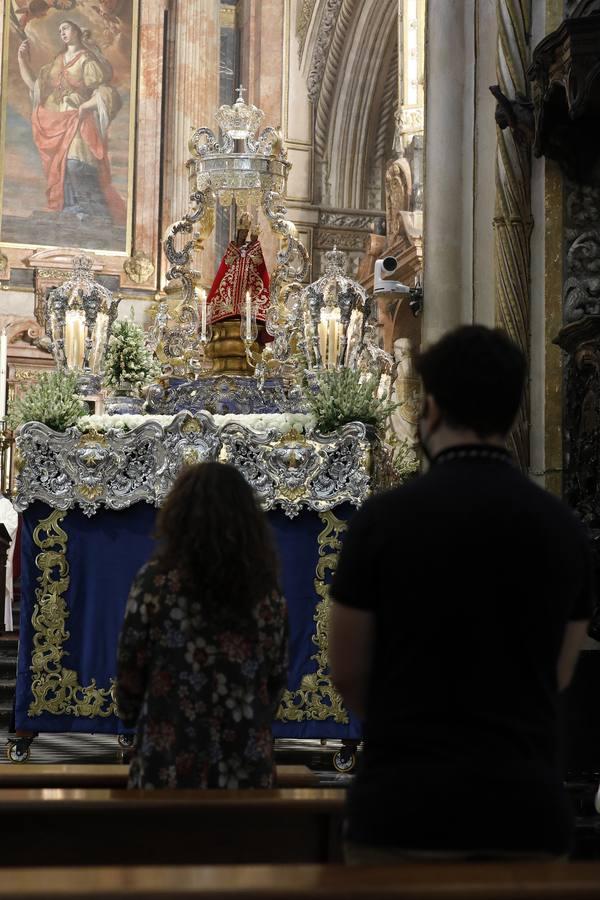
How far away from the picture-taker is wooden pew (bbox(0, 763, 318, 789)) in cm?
353

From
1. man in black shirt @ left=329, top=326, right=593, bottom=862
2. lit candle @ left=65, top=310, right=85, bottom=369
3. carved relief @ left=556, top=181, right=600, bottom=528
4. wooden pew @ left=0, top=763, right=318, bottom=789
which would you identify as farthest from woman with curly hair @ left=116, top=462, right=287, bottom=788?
lit candle @ left=65, top=310, right=85, bottom=369

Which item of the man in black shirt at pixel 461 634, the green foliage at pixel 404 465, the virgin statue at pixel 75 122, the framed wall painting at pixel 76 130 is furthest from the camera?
the virgin statue at pixel 75 122

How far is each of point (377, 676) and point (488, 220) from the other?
6295mm

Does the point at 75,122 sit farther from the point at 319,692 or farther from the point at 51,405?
the point at 319,692

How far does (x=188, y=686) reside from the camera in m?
3.01

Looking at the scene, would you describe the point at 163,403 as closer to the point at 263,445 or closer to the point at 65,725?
the point at 263,445

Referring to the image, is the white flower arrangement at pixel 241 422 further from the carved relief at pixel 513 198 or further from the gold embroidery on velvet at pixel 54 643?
the carved relief at pixel 513 198

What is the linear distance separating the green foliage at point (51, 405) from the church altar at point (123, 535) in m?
0.10

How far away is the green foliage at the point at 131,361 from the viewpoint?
29.1 feet

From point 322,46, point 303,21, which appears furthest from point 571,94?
point 303,21

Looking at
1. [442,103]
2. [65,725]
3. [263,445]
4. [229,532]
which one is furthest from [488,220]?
[229,532]

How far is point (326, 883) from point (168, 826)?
105 cm

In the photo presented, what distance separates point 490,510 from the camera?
80.7 inches

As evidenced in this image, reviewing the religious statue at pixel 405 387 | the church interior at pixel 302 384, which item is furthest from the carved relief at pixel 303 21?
the church interior at pixel 302 384
